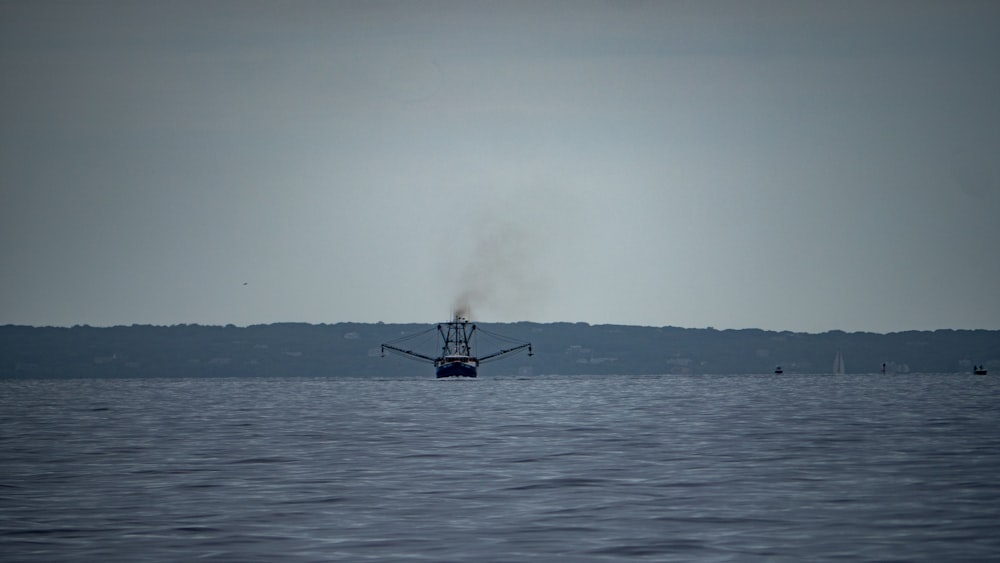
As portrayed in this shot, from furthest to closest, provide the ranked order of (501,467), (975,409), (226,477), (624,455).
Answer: (975,409) < (624,455) < (501,467) < (226,477)

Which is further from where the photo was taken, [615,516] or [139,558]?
[615,516]

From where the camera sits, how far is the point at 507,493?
3481cm

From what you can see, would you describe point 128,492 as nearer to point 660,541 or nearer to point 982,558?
point 660,541

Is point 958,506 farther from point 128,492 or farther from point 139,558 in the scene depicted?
point 128,492

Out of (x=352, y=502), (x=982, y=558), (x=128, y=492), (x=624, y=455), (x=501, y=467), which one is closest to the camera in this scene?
(x=982, y=558)

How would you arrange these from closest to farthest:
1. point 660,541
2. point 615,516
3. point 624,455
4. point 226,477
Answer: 1. point 660,541
2. point 615,516
3. point 226,477
4. point 624,455

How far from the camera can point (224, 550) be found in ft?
83.5

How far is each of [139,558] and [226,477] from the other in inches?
614

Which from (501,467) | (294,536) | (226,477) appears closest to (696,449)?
(501,467)

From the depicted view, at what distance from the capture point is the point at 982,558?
942 inches

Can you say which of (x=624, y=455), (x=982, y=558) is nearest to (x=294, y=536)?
(x=982, y=558)

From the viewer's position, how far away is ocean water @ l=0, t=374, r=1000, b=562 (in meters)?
25.7

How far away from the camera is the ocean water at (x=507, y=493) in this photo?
2573cm

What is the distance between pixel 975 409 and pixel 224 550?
239 ft
